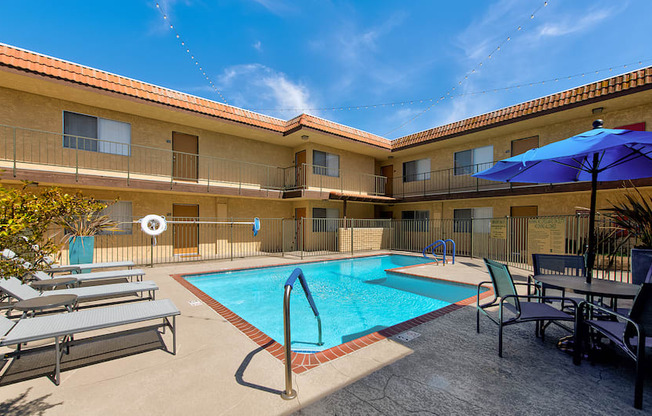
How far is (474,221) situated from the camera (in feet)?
49.6

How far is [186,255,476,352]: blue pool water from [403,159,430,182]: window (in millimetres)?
8967

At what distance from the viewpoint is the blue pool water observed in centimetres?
545

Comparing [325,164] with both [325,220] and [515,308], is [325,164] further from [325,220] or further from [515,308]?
[515,308]

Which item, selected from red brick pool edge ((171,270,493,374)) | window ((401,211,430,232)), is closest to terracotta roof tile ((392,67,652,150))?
window ((401,211,430,232))

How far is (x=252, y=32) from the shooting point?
11.8 metres

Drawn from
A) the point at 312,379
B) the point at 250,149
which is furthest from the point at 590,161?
the point at 250,149

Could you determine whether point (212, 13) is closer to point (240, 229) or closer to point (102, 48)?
point (102, 48)

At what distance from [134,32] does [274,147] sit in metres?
7.66

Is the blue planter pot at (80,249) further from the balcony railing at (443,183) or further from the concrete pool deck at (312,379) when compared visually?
the balcony railing at (443,183)

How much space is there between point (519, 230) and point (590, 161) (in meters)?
7.47

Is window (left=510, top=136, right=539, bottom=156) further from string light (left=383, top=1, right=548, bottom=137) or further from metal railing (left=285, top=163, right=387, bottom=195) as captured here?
metal railing (left=285, top=163, right=387, bottom=195)

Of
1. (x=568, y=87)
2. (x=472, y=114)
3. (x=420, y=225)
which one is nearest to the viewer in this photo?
(x=568, y=87)

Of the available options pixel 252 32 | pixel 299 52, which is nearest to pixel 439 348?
pixel 252 32

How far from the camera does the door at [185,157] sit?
1295 cm
